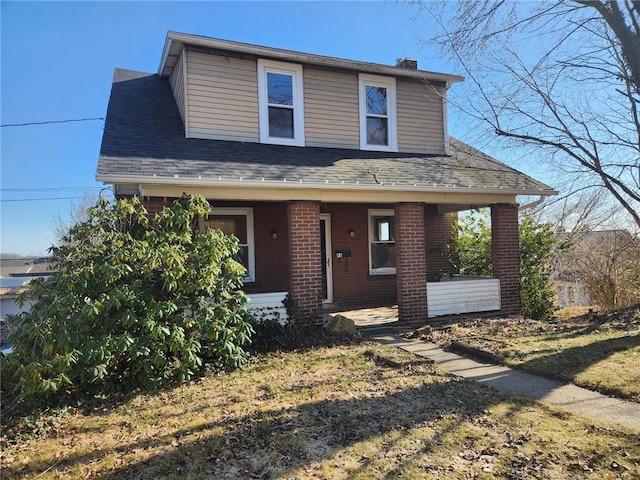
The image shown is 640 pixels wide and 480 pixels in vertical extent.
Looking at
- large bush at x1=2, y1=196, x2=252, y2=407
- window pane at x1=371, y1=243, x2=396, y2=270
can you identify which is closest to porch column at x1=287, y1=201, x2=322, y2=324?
large bush at x1=2, y1=196, x2=252, y2=407

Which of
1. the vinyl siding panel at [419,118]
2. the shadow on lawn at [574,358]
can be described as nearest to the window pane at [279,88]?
the vinyl siding panel at [419,118]

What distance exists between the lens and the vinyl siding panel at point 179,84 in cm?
898

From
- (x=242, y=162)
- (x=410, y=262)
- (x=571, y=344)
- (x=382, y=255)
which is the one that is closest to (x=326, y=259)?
(x=382, y=255)

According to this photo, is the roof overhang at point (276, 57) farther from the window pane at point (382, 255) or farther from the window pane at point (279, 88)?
the window pane at point (382, 255)

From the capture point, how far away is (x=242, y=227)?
999 centimetres

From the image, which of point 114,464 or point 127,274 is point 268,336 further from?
point 114,464

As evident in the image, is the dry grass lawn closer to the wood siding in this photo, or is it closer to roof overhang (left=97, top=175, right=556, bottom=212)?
roof overhang (left=97, top=175, right=556, bottom=212)

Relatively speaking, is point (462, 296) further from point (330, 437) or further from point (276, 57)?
point (276, 57)

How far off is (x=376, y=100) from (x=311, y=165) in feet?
10.1

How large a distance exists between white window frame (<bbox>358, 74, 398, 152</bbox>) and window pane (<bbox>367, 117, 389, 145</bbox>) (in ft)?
0.30

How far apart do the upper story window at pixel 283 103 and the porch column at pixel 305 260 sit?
2.14 m

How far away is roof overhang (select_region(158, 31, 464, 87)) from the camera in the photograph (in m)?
8.32

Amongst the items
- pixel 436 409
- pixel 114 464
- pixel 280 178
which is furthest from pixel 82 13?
pixel 436 409

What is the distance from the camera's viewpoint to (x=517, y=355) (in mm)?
6277
